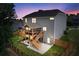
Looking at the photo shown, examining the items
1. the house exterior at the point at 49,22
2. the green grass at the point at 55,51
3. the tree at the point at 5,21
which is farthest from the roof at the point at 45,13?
the green grass at the point at 55,51

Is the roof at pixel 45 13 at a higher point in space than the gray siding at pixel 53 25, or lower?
higher

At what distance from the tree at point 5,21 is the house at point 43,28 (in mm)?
166

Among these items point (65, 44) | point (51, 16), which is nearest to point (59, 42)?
point (65, 44)

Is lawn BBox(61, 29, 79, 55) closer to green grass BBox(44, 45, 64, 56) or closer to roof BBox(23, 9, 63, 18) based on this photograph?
green grass BBox(44, 45, 64, 56)

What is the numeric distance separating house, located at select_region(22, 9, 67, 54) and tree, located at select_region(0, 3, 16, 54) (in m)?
0.17

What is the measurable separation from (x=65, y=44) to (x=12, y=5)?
693 millimetres

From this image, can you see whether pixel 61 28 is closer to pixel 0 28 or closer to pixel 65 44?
pixel 65 44

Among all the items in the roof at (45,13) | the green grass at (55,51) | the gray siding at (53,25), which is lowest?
the green grass at (55,51)

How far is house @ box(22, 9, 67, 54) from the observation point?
3309 millimetres

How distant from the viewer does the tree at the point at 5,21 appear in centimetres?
332

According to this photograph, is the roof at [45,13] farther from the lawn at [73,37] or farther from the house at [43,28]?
the lawn at [73,37]

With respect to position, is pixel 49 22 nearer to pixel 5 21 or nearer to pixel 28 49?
pixel 28 49

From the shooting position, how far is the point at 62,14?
3309 millimetres

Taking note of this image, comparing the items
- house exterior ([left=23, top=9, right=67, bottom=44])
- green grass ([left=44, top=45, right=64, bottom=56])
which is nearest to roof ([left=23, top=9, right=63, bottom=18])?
house exterior ([left=23, top=9, right=67, bottom=44])
